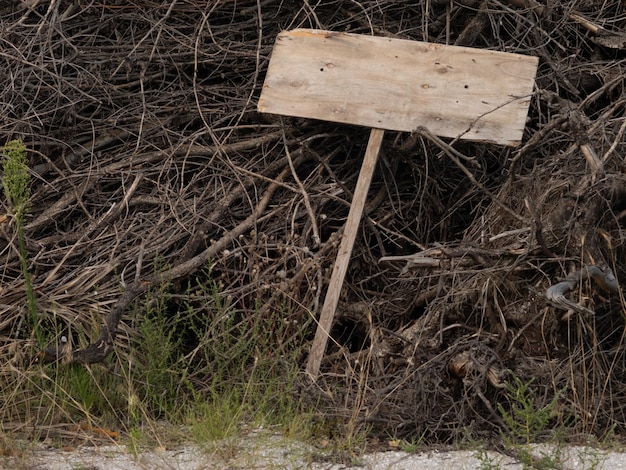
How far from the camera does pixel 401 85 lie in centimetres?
491

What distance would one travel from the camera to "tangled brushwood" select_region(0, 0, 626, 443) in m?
4.44

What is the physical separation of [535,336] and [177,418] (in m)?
1.72

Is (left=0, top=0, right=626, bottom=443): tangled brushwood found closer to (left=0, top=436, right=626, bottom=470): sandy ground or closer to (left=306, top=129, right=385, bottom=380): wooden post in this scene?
(left=306, top=129, right=385, bottom=380): wooden post

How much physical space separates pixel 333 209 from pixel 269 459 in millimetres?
1890

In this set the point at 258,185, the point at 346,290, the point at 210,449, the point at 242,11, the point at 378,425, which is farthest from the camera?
the point at 242,11

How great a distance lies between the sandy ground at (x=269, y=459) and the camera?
3865 millimetres

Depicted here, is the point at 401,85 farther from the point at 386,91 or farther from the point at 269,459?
the point at 269,459

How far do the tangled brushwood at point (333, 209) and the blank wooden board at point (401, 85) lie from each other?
17 centimetres

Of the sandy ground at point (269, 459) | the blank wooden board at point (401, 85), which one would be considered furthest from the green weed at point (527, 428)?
the blank wooden board at point (401, 85)

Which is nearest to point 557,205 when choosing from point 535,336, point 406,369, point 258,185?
point 535,336

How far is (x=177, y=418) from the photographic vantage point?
14.5 feet

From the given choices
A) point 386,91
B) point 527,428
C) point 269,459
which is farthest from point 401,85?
point 269,459

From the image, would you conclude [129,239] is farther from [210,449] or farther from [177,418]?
[210,449]

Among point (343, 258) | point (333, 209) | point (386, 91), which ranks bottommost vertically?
point (333, 209)
